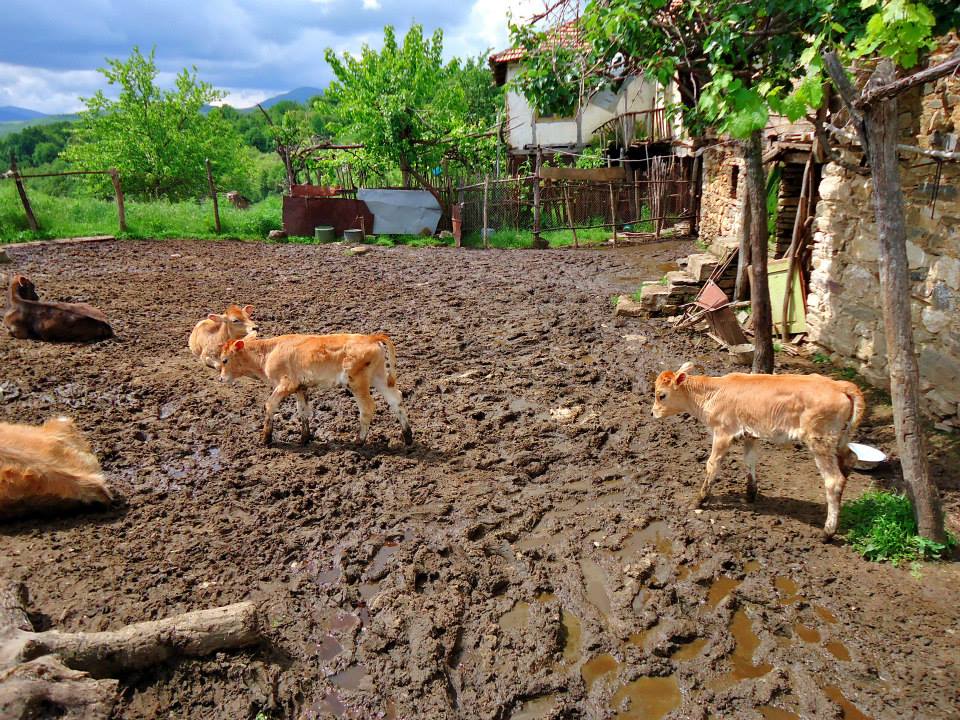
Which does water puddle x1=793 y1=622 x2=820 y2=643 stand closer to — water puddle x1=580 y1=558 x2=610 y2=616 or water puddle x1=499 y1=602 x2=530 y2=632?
water puddle x1=580 y1=558 x2=610 y2=616

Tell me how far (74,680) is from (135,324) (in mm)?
8001

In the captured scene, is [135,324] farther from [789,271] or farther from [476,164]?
[476,164]

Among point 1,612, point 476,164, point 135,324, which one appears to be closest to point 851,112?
point 1,612

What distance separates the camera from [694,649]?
155 inches

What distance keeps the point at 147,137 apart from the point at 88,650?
35.3 metres

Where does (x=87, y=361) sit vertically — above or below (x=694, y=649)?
above

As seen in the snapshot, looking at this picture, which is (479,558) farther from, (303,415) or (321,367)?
(303,415)

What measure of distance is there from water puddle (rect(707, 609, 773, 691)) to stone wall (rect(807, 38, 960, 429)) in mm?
3460

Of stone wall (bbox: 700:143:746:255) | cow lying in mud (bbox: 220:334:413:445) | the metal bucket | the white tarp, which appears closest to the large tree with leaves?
the white tarp

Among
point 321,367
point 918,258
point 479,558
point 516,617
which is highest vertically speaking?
point 918,258

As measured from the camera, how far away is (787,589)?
14.4 feet

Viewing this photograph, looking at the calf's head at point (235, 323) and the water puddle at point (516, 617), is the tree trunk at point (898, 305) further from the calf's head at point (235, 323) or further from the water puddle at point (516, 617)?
the calf's head at point (235, 323)

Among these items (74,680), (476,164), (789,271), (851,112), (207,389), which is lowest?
(74,680)

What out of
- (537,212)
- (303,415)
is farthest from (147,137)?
(303,415)
